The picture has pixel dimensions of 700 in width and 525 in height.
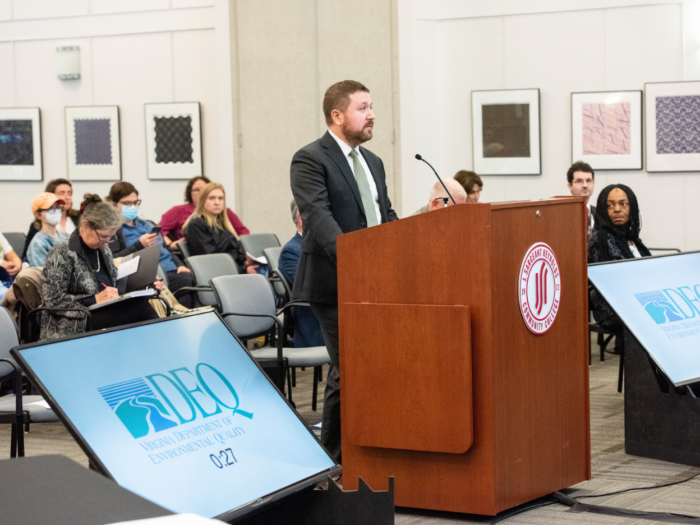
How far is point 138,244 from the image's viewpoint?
22.8 ft

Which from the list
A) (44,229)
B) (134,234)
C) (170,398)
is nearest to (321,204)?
(170,398)

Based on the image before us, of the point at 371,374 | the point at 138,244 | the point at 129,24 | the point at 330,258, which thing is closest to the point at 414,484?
the point at 371,374

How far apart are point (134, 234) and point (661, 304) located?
4804 millimetres

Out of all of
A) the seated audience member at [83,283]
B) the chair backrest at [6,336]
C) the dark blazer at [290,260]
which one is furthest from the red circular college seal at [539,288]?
the dark blazer at [290,260]

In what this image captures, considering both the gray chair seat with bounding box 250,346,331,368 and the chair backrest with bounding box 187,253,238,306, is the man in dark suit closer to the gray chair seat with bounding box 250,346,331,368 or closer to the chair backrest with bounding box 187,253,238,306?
the gray chair seat with bounding box 250,346,331,368

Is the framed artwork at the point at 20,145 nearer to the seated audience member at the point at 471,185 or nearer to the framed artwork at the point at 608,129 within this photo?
the seated audience member at the point at 471,185

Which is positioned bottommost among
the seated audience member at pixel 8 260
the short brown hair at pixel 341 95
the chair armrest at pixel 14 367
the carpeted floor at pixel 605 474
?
the carpeted floor at pixel 605 474

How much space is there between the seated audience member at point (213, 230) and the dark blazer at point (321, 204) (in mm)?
3908

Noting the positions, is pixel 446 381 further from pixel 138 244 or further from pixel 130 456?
pixel 138 244

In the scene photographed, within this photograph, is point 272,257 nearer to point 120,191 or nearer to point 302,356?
point 120,191

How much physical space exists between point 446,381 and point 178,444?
1.09m

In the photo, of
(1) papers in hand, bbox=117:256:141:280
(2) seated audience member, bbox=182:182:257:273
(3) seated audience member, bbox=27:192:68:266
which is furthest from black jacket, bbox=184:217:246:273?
(1) papers in hand, bbox=117:256:141:280

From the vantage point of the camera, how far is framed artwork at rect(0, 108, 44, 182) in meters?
10.1

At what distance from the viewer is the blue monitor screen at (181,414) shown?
193 centimetres
